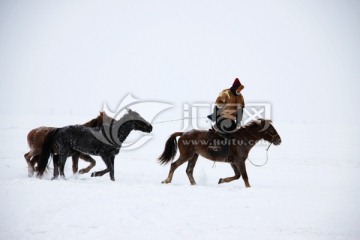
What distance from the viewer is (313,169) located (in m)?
16.6

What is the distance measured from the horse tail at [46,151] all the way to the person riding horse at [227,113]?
4.83m

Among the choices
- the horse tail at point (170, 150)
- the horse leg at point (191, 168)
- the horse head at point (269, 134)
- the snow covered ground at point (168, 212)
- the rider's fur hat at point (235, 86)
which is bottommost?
the snow covered ground at point (168, 212)

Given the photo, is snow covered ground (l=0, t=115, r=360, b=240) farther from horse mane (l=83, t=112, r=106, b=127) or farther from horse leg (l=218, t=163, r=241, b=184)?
horse mane (l=83, t=112, r=106, b=127)

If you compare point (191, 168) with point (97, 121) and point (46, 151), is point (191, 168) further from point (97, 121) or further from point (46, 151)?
point (46, 151)

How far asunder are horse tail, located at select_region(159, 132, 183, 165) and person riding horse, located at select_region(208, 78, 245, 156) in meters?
1.36

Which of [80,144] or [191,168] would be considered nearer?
[80,144]

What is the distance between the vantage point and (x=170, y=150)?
1192cm

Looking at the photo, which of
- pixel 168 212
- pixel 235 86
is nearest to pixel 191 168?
pixel 235 86

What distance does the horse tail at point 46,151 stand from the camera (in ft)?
35.3

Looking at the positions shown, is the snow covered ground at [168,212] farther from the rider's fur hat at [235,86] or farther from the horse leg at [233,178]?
the rider's fur hat at [235,86]

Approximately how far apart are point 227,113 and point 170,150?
2.23 m

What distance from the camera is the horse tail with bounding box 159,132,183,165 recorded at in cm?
1184

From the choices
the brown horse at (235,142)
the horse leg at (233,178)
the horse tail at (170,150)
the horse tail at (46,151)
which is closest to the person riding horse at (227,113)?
the brown horse at (235,142)

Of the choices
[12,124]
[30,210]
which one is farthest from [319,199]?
[12,124]
